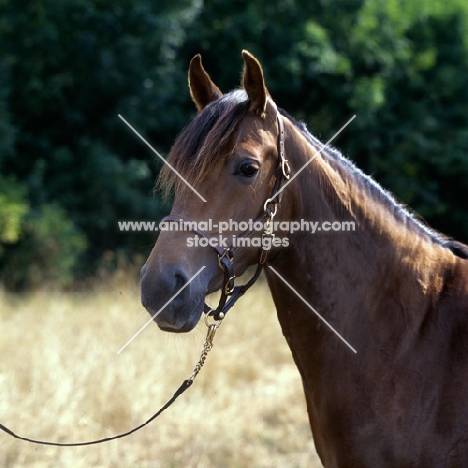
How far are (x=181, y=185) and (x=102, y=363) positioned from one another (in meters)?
3.93

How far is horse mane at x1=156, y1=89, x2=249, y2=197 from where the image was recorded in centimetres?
256

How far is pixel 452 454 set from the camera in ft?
8.09

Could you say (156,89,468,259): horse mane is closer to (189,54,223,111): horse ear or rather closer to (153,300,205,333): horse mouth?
(189,54,223,111): horse ear

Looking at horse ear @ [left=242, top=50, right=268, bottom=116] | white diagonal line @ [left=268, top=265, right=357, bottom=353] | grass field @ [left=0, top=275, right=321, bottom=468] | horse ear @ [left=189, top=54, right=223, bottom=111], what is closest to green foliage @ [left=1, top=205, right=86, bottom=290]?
grass field @ [left=0, top=275, right=321, bottom=468]

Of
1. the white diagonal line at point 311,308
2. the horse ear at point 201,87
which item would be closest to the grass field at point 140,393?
the white diagonal line at point 311,308

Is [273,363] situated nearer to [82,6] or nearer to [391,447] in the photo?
[391,447]

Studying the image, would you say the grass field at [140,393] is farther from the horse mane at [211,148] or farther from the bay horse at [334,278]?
the horse mane at [211,148]

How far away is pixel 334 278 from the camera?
275cm

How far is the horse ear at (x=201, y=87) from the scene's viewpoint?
291 cm

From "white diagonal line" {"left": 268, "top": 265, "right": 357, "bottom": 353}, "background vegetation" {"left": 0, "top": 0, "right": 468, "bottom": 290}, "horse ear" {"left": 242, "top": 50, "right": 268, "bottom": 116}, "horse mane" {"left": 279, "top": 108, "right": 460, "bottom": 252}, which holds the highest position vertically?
"background vegetation" {"left": 0, "top": 0, "right": 468, "bottom": 290}

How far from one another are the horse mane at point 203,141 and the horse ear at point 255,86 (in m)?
0.04

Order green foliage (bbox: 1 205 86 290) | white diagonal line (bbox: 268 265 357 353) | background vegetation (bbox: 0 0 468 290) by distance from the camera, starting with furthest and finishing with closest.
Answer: background vegetation (bbox: 0 0 468 290) → green foliage (bbox: 1 205 86 290) → white diagonal line (bbox: 268 265 357 353)

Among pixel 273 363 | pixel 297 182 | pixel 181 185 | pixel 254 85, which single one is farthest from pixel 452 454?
pixel 273 363

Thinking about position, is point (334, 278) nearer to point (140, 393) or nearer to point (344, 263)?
point (344, 263)
